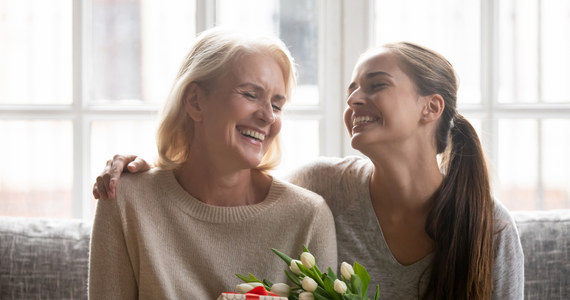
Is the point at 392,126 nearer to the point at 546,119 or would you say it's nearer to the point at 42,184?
the point at 546,119

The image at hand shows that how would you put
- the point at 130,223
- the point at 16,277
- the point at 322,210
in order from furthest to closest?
the point at 16,277 → the point at 322,210 → the point at 130,223

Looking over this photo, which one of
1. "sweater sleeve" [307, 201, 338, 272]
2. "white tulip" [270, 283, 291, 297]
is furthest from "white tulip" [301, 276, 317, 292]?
"sweater sleeve" [307, 201, 338, 272]

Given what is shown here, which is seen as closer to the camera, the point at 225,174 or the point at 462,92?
the point at 225,174

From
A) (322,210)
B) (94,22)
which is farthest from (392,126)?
(94,22)

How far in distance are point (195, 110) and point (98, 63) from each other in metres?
1.02

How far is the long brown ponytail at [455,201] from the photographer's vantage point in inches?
70.7

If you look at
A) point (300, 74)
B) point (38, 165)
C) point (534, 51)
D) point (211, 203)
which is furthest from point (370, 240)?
point (38, 165)

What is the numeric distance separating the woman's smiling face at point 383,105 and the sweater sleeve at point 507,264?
1.27ft

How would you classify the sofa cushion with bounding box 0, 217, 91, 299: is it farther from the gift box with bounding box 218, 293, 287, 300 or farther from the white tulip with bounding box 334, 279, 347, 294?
the white tulip with bounding box 334, 279, 347, 294

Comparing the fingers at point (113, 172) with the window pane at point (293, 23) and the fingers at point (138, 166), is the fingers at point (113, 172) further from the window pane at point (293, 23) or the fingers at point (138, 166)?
the window pane at point (293, 23)

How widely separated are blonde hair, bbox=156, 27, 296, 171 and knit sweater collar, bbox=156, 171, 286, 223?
0.20 feet

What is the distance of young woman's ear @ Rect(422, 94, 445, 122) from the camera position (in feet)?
6.13

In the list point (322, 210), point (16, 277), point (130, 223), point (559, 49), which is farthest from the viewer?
point (559, 49)

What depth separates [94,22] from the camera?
260 centimetres
